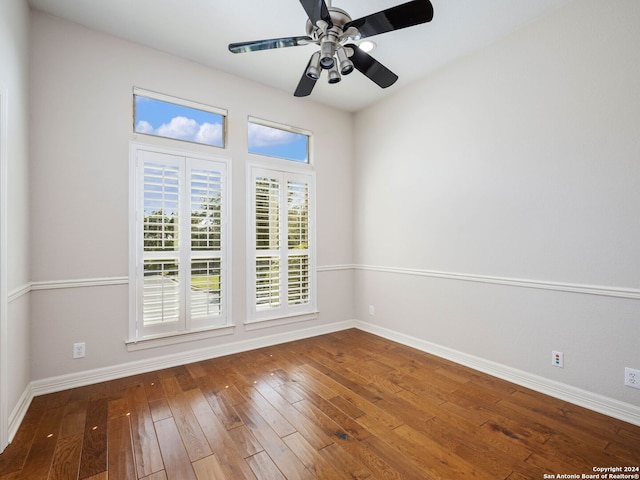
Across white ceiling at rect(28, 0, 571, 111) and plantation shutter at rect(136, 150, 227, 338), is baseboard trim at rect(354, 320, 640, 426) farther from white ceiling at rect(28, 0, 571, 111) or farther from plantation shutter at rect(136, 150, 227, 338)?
white ceiling at rect(28, 0, 571, 111)

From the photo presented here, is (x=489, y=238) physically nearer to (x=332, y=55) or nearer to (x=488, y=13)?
(x=488, y=13)

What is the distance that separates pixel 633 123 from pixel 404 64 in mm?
1976

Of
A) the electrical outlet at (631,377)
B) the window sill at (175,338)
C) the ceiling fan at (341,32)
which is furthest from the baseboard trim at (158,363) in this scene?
the electrical outlet at (631,377)

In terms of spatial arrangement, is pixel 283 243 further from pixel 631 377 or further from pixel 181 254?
pixel 631 377

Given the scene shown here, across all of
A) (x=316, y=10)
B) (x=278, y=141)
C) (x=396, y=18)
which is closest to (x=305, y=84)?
(x=316, y=10)

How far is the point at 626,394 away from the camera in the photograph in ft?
7.12

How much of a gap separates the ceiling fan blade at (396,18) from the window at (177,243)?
2.04 meters

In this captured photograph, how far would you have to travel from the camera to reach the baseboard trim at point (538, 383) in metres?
2.18

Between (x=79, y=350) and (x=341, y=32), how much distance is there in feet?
10.6

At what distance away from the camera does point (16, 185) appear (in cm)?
218

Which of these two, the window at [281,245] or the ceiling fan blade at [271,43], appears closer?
the ceiling fan blade at [271,43]

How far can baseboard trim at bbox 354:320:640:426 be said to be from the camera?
2180mm

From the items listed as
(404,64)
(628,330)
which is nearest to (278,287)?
(404,64)

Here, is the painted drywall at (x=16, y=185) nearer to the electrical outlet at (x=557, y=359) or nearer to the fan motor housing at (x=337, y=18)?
the fan motor housing at (x=337, y=18)
